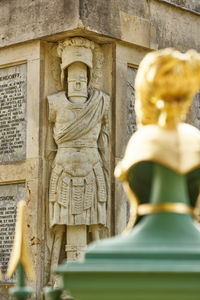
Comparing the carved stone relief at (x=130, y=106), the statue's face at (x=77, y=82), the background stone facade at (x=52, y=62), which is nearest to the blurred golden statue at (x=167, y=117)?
the background stone facade at (x=52, y=62)

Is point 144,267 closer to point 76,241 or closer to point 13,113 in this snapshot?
point 76,241

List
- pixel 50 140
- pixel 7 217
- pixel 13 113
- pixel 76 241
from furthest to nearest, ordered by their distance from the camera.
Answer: pixel 13 113 → pixel 7 217 → pixel 50 140 → pixel 76 241

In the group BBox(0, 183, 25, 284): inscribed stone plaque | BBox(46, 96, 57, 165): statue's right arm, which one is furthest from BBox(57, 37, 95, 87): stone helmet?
BBox(0, 183, 25, 284): inscribed stone plaque

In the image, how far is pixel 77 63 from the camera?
14.2m

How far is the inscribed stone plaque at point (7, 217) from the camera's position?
47.6 feet

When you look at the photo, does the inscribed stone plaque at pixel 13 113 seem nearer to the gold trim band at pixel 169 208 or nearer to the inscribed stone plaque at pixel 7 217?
the inscribed stone plaque at pixel 7 217

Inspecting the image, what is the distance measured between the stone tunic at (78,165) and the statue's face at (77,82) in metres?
0.12

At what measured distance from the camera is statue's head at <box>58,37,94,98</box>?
1415 centimetres

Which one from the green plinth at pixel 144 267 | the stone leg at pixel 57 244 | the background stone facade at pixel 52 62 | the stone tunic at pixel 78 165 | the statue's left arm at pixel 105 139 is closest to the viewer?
the green plinth at pixel 144 267

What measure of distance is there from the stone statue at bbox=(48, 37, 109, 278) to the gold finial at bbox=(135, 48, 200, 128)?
11.3m

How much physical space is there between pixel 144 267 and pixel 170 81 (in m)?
0.55

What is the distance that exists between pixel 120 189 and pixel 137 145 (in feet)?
39.4

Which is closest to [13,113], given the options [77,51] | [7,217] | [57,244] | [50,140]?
[50,140]

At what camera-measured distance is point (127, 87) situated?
14797 millimetres
